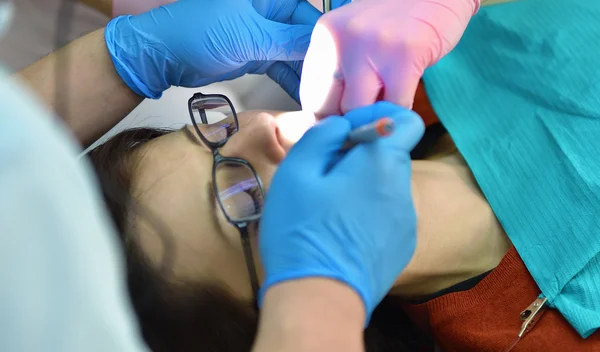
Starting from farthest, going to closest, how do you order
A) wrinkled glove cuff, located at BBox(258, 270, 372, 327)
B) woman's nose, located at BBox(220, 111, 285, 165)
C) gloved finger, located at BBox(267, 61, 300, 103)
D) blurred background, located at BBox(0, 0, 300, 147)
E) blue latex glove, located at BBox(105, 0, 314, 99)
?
blurred background, located at BBox(0, 0, 300, 147) < gloved finger, located at BBox(267, 61, 300, 103) < blue latex glove, located at BBox(105, 0, 314, 99) < woman's nose, located at BBox(220, 111, 285, 165) < wrinkled glove cuff, located at BBox(258, 270, 372, 327)

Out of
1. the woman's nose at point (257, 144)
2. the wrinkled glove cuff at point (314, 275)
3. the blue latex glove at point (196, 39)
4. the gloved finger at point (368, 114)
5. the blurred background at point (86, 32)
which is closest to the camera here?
the wrinkled glove cuff at point (314, 275)

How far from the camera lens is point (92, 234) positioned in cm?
36

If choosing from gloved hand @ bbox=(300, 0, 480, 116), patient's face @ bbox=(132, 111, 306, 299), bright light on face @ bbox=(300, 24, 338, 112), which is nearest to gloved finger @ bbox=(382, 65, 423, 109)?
gloved hand @ bbox=(300, 0, 480, 116)

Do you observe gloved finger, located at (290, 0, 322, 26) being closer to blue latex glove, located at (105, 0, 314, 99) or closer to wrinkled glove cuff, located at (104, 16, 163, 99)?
blue latex glove, located at (105, 0, 314, 99)

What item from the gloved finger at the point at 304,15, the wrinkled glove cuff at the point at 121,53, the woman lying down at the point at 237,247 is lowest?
the woman lying down at the point at 237,247

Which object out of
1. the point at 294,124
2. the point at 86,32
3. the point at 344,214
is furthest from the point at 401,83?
the point at 86,32

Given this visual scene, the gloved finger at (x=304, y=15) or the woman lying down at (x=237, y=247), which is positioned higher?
the gloved finger at (x=304, y=15)

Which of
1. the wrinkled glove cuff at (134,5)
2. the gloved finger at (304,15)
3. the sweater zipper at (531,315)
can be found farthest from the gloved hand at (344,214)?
the wrinkled glove cuff at (134,5)

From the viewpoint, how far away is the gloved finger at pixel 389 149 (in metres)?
0.65

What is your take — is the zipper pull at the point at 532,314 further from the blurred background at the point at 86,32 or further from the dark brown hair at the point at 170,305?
the blurred background at the point at 86,32

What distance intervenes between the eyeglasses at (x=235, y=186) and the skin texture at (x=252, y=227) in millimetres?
12

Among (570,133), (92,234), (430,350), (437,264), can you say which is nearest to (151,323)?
(92,234)

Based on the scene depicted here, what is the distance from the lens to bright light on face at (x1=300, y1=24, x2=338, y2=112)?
2.91 feet

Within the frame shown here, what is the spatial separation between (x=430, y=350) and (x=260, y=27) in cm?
82
